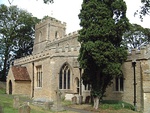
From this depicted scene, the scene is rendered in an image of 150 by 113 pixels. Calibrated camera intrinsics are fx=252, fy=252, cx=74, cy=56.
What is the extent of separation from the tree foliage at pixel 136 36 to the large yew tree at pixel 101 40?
2612 centimetres

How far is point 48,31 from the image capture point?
139 feet

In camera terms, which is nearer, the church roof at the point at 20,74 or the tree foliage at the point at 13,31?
the church roof at the point at 20,74

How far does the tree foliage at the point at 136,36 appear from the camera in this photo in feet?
150

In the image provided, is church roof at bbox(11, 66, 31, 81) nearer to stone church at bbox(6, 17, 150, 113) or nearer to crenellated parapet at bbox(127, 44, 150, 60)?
stone church at bbox(6, 17, 150, 113)

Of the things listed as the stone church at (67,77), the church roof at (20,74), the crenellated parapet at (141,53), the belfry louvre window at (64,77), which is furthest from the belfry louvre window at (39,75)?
the crenellated parapet at (141,53)

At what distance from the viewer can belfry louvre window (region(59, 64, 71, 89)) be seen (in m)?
27.0

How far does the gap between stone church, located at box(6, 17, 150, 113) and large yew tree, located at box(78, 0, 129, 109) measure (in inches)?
96.6

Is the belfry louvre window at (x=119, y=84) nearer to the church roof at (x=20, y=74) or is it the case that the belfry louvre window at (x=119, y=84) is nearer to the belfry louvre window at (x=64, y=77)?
the belfry louvre window at (x=64, y=77)

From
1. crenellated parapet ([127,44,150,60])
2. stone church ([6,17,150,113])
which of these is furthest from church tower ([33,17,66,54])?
crenellated parapet ([127,44,150,60])

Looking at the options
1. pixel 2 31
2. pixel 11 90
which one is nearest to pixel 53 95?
pixel 11 90

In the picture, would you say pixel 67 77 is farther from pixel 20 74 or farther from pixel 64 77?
pixel 20 74

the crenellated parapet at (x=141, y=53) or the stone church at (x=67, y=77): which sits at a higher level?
the crenellated parapet at (x=141, y=53)

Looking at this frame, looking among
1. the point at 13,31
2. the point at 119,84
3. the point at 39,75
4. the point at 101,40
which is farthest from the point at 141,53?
the point at 13,31

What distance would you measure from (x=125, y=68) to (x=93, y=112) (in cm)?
646
